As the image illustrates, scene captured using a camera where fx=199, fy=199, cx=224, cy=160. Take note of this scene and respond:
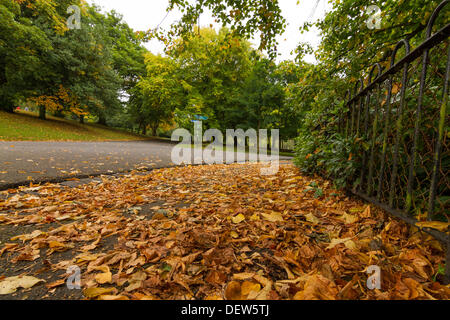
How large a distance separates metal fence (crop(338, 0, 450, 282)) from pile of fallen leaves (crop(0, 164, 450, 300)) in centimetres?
18

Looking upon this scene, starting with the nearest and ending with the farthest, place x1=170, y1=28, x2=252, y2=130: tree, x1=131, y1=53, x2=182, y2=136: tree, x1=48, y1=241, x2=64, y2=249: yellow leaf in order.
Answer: x1=48, y1=241, x2=64, y2=249: yellow leaf < x1=170, y1=28, x2=252, y2=130: tree < x1=131, y1=53, x2=182, y2=136: tree

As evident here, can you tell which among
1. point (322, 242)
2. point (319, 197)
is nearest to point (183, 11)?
point (319, 197)

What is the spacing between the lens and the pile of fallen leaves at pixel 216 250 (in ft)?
3.28

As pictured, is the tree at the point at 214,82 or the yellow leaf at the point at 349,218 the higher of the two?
the tree at the point at 214,82

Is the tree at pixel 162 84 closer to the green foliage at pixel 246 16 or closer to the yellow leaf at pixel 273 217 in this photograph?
the green foliage at pixel 246 16

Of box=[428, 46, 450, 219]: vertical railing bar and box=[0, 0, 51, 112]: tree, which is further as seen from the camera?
box=[0, 0, 51, 112]: tree

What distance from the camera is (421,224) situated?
1.10m

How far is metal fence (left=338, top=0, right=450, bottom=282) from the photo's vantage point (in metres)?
1.13

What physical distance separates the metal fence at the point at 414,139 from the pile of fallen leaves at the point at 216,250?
0.18 m

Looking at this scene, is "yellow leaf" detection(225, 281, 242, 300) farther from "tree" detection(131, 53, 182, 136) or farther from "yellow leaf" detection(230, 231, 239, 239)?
"tree" detection(131, 53, 182, 136)

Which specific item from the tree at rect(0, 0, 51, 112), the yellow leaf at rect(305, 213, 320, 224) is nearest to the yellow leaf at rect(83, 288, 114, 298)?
the yellow leaf at rect(305, 213, 320, 224)

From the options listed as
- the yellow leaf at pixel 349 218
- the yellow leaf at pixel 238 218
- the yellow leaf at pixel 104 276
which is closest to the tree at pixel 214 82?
the yellow leaf at pixel 238 218

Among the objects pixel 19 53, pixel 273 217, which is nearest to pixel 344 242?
pixel 273 217
